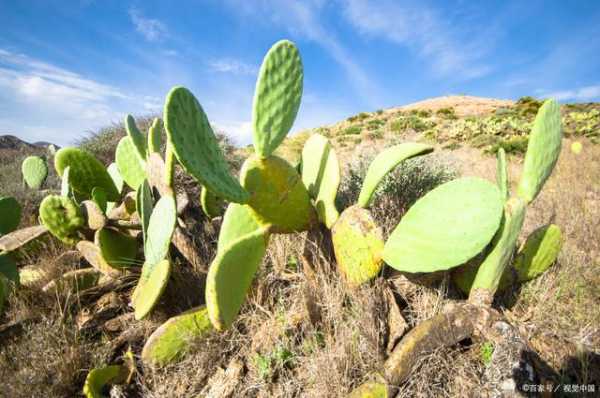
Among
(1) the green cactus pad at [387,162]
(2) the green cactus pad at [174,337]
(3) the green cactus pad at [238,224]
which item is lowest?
(2) the green cactus pad at [174,337]

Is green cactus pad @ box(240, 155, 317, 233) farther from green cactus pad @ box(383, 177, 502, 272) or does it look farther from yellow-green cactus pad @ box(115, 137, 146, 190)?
yellow-green cactus pad @ box(115, 137, 146, 190)

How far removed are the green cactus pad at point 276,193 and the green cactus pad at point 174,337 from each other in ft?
2.03

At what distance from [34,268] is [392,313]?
8.66 feet

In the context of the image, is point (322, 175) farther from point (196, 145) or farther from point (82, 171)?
point (82, 171)

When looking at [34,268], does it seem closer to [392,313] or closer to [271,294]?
[271,294]

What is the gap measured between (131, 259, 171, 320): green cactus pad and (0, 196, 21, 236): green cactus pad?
1889 mm

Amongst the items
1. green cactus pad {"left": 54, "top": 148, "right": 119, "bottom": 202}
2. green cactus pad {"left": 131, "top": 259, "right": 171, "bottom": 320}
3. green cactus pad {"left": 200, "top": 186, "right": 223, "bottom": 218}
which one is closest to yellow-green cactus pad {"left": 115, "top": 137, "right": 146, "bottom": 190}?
green cactus pad {"left": 54, "top": 148, "right": 119, "bottom": 202}

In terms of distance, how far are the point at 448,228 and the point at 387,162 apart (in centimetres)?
42

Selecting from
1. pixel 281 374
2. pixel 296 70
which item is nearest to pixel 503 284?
pixel 281 374

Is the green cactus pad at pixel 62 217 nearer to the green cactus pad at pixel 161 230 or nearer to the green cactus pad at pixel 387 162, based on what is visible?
the green cactus pad at pixel 161 230

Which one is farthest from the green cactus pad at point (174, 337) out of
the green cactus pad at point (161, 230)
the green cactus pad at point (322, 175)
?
the green cactus pad at point (322, 175)

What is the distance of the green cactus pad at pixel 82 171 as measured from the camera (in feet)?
8.03

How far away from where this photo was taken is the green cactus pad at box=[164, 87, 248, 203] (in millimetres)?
1099

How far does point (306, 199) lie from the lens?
67.1 inches
